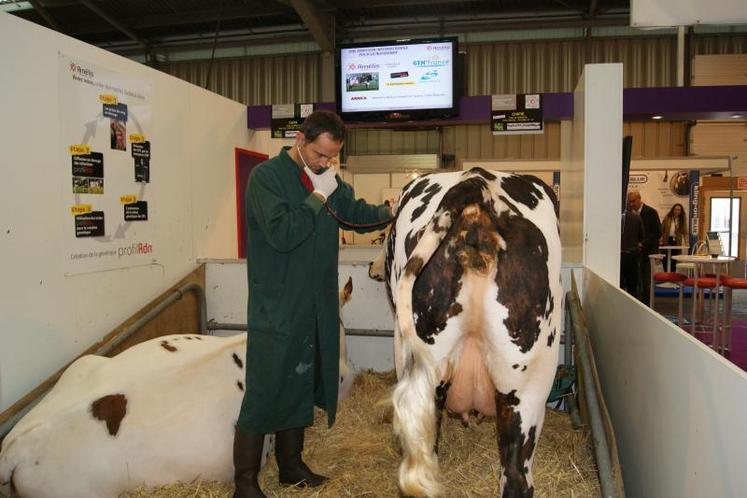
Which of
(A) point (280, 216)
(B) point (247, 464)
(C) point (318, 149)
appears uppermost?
(C) point (318, 149)

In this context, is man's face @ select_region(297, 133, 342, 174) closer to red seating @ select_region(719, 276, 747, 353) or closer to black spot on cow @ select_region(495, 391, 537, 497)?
Answer: black spot on cow @ select_region(495, 391, 537, 497)

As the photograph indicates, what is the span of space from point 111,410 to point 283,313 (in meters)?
0.98

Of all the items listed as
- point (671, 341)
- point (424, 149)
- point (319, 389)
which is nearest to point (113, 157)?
point (319, 389)

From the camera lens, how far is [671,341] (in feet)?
6.42

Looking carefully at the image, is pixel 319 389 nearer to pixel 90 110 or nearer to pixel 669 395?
pixel 669 395

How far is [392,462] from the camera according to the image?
3.30 meters

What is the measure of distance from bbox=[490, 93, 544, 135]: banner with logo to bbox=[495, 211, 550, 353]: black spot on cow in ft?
12.4

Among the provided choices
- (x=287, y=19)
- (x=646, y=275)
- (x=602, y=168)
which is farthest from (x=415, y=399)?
(x=287, y=19)

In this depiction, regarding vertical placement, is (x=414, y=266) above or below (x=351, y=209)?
below

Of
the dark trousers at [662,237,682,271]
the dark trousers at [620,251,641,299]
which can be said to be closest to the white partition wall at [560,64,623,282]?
the dark trousers at [620,251,641,299]

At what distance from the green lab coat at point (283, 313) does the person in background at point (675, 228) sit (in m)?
A: 11.1

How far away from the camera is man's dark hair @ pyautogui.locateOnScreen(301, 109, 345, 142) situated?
2.66 metres

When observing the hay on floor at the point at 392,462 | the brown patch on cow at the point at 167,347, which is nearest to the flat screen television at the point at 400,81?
the hay on floor at the point at 392,462

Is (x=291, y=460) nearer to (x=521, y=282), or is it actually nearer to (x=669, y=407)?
(x=521, y=282)
